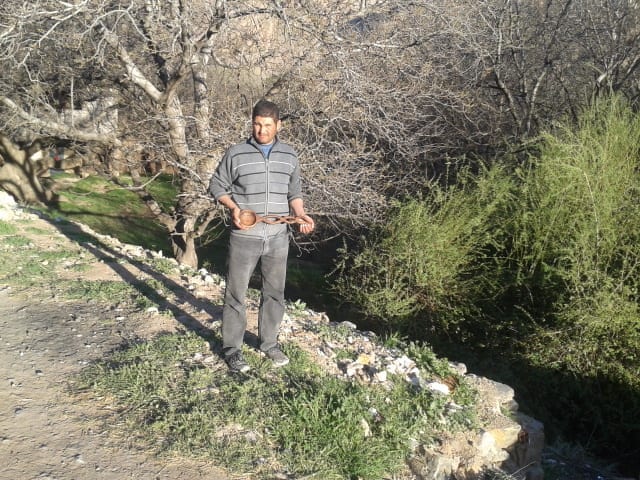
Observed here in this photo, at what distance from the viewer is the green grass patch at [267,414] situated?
3.00 metres

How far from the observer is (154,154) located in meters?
8.77

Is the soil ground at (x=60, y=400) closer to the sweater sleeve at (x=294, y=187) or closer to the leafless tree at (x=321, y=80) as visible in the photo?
the sweater sleeve at (x=294, y=187)

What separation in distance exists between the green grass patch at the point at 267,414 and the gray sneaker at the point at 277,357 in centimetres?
6

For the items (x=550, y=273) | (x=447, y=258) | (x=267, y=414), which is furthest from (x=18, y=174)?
(x=267, y=414)

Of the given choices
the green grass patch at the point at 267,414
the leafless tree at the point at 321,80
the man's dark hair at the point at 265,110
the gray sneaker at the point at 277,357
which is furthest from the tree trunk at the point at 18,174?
the man's dark hair at the point at 265,110

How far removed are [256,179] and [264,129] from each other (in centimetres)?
32

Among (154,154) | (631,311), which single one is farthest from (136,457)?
(154,154)

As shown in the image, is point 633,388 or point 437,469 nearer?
point 437,469

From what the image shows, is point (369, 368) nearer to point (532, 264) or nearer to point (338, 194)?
point (532, 264)

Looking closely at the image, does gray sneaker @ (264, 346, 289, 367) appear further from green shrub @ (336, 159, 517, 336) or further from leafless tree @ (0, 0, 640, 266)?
leafless tree @ (0, 0, 640, 266)

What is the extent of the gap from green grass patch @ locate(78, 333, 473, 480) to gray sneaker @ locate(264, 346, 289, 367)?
0.06m

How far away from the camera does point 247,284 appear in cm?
363

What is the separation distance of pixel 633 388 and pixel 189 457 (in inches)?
200

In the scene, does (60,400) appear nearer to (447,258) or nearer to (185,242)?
(447,258)
